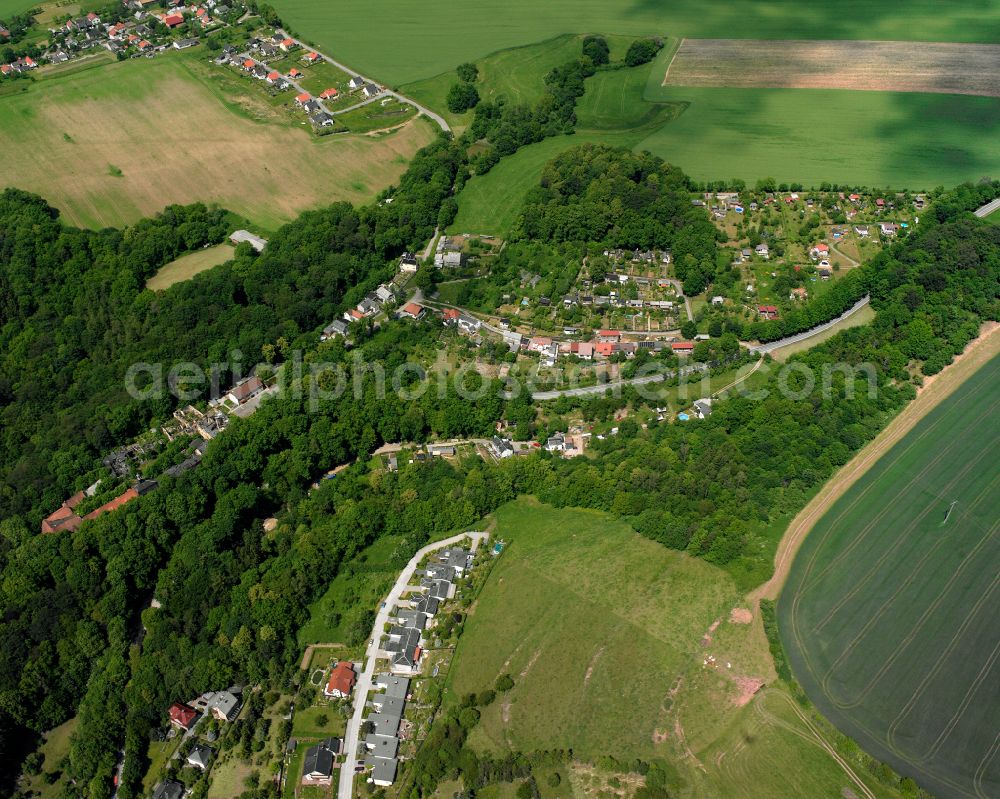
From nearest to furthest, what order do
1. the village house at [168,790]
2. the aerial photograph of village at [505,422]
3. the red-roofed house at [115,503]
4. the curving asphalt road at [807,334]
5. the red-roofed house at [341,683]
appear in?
the village house at [168,790] → the aerial photograph of village at [505,422] → the red-roofed house at [341,683] → the red-roofed house at [115,503] → the curving asphalt road at [807,334]

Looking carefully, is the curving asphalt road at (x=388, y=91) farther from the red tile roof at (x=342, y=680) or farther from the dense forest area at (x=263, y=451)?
the red tile roof at (x=342, y=680)

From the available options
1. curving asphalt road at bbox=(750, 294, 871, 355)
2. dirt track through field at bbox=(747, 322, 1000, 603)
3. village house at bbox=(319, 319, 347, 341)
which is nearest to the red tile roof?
dirt track through field at bbox=(747, 322, 1000, 603)

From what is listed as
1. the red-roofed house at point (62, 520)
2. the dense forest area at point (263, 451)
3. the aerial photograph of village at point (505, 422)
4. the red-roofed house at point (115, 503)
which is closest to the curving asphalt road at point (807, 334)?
the aerial photograph of village at point (505, 422)

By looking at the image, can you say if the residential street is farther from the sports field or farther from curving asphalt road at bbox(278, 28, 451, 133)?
curving asphalt road at bbox(278, 28, 451, 133)

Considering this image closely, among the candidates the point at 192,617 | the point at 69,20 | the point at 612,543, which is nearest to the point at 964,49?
the point at 612,543

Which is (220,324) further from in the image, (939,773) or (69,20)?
(69,20)

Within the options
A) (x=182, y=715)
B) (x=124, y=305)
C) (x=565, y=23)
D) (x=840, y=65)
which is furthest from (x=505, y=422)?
(x=565, y=23)

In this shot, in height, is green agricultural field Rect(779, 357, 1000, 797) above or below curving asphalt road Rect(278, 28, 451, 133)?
below
